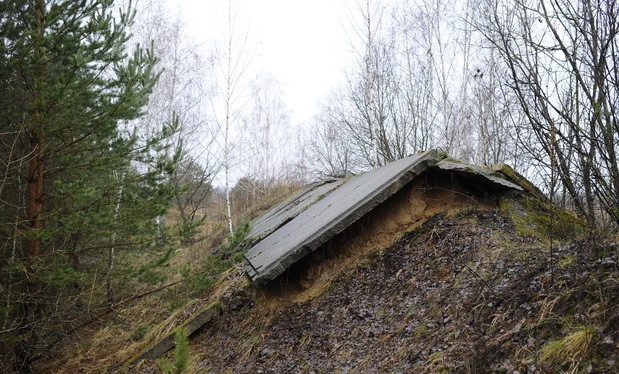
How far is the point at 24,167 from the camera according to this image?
19.3ft

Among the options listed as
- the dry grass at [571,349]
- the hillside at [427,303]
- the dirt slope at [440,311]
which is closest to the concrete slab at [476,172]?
the hillside at [427,303]

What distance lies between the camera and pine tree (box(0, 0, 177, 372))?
17.1ft

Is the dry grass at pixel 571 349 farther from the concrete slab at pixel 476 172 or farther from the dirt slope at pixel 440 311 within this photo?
the concrete slab at pixel 476 172

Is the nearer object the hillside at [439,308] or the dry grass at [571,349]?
the dry grass at [571,349]

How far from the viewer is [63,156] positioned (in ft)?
19.0

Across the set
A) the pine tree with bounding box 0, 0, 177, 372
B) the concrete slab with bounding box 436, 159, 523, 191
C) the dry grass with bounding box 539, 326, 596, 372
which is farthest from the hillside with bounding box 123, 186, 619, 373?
the pine tree with bounding box 0, 0, 177, 372

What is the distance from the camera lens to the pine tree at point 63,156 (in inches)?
205

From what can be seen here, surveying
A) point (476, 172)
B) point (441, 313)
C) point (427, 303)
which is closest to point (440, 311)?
point (441, 313)

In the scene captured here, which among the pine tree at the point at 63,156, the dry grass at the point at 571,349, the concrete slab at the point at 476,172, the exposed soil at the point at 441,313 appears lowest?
the dry grass at the point at 571,349

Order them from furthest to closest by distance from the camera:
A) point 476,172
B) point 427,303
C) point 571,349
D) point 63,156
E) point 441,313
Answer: point 63,156
point 476,172
point 427,303
point 441,313
point 571,349

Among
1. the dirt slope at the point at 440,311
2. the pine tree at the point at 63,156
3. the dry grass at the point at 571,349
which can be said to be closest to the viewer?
the dry grass at the point at 571,349

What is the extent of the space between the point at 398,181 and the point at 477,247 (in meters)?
1.09

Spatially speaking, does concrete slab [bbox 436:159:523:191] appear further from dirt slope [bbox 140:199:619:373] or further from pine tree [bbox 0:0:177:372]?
pine tree [bbox 0:0:177:372]

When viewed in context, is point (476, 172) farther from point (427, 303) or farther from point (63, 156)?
point (63, 156)
